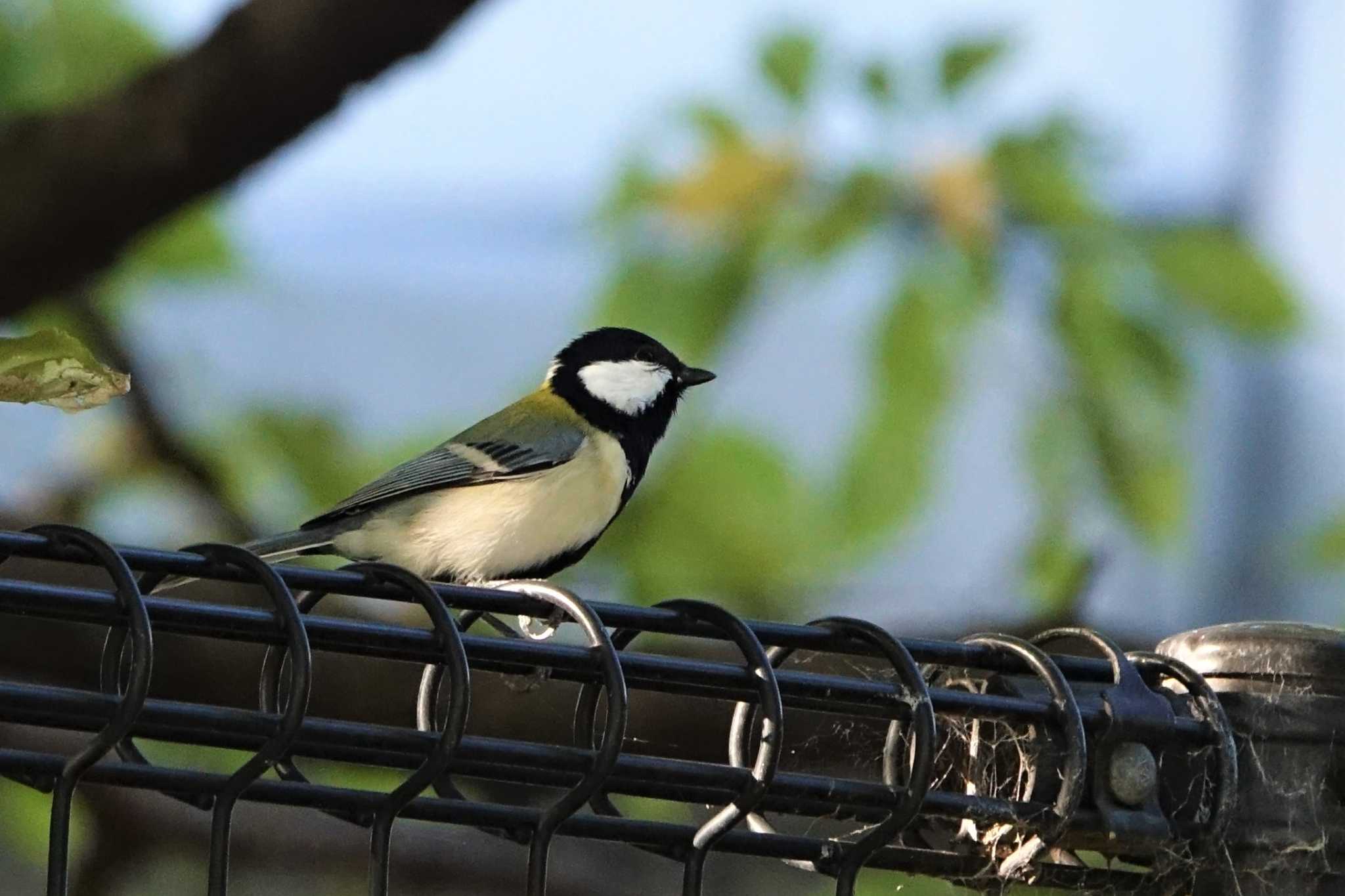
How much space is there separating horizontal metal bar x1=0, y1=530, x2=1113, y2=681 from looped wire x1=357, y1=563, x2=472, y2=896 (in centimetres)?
2

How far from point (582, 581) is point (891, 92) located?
790 millimetres

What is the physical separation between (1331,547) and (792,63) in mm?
957

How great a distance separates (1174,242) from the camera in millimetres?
2309

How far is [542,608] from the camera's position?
2.97ft

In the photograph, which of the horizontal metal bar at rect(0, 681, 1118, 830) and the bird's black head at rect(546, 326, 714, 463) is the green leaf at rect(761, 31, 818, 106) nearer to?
the bird's black head at rect(546, 326, 714, 463)

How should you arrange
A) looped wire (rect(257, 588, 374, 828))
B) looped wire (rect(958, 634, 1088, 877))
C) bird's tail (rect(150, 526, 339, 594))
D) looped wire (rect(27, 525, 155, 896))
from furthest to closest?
bird's tail (rect(150, 526, 339, 594)) < looped wire (rect(958, 634, 1088, 877)) < looped wire (rect(257, 588, 374, 828)) < looped wire (rect(27, 525, 155, 896))

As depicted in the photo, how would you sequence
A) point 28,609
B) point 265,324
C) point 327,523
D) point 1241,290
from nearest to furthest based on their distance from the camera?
point 28,609 → point 327,523 → point 1241,290 → point 265,324

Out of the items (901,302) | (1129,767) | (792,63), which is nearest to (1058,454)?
(901,302)

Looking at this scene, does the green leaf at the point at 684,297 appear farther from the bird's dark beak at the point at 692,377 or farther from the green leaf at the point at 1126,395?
the green leaf at the point at 1126,395

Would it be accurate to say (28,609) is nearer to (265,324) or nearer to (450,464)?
(450,464)

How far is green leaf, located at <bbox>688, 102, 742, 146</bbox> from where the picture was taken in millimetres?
2504

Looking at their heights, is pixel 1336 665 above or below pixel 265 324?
above

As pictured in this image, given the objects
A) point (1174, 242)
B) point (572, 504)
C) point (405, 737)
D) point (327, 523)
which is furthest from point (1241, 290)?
point (405, 737)

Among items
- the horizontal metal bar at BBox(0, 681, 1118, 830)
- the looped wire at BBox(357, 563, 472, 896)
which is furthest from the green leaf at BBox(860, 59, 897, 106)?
the looped wire at BBox(357, 563, 472, 896)
